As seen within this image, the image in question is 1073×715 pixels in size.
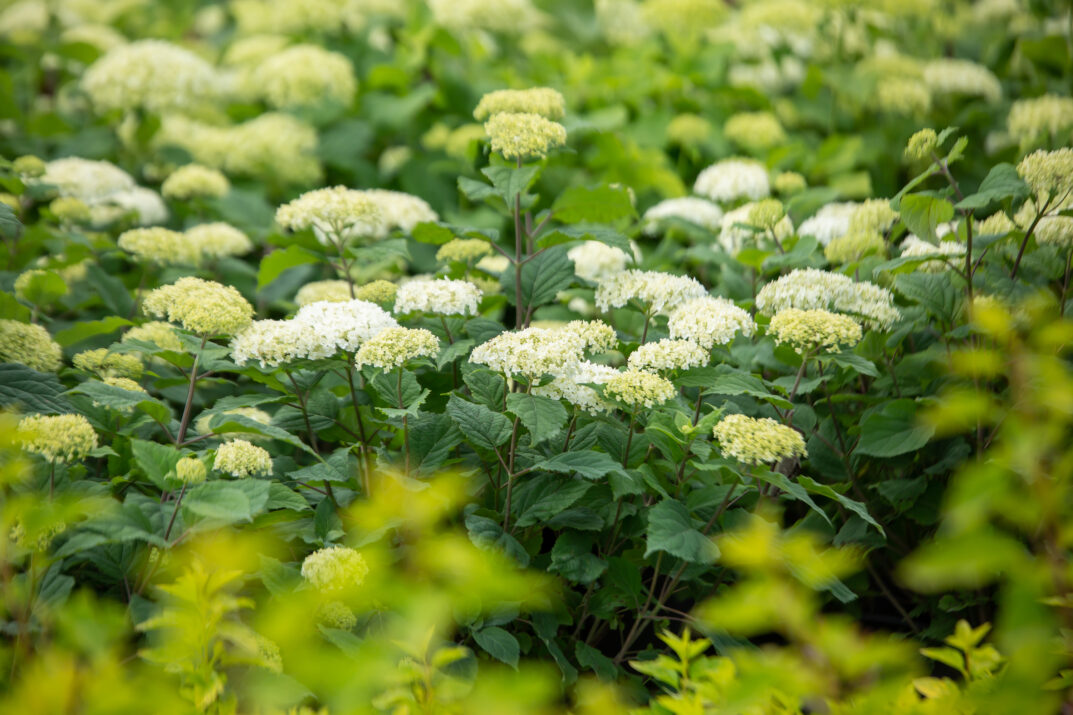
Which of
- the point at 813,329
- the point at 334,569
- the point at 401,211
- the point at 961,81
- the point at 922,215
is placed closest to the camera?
the point at 334,569

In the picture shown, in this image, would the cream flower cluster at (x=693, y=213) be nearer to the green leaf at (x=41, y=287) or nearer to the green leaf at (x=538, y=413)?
the green leaf at (x=538, y=413)

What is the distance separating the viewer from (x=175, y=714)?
74cm

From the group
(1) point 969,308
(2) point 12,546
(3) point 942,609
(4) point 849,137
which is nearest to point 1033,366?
(1) point 969,308

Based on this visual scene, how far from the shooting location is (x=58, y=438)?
1.23 m

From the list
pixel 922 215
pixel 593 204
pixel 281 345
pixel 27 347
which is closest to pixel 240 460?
pixel 281 345

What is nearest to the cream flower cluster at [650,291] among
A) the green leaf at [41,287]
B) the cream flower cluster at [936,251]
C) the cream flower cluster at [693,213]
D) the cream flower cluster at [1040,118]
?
the cream flower cluster at [936,251]

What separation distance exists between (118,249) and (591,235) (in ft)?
4.14

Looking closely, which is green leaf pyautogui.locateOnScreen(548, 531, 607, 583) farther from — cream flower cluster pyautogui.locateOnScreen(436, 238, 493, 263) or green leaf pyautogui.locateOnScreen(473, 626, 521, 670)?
cream flower cluster pyautogui.locateOnScreen(436, 238, 493, 263)

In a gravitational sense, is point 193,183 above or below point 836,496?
above

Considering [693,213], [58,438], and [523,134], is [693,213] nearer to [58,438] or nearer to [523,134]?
[523,134]

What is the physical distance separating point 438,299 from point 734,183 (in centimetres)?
130

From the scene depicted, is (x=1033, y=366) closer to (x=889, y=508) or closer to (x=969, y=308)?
(x=969, y=308)

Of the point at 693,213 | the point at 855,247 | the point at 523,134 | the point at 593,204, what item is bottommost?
the point at 693,213

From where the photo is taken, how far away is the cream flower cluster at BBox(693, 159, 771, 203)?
2.49 m
